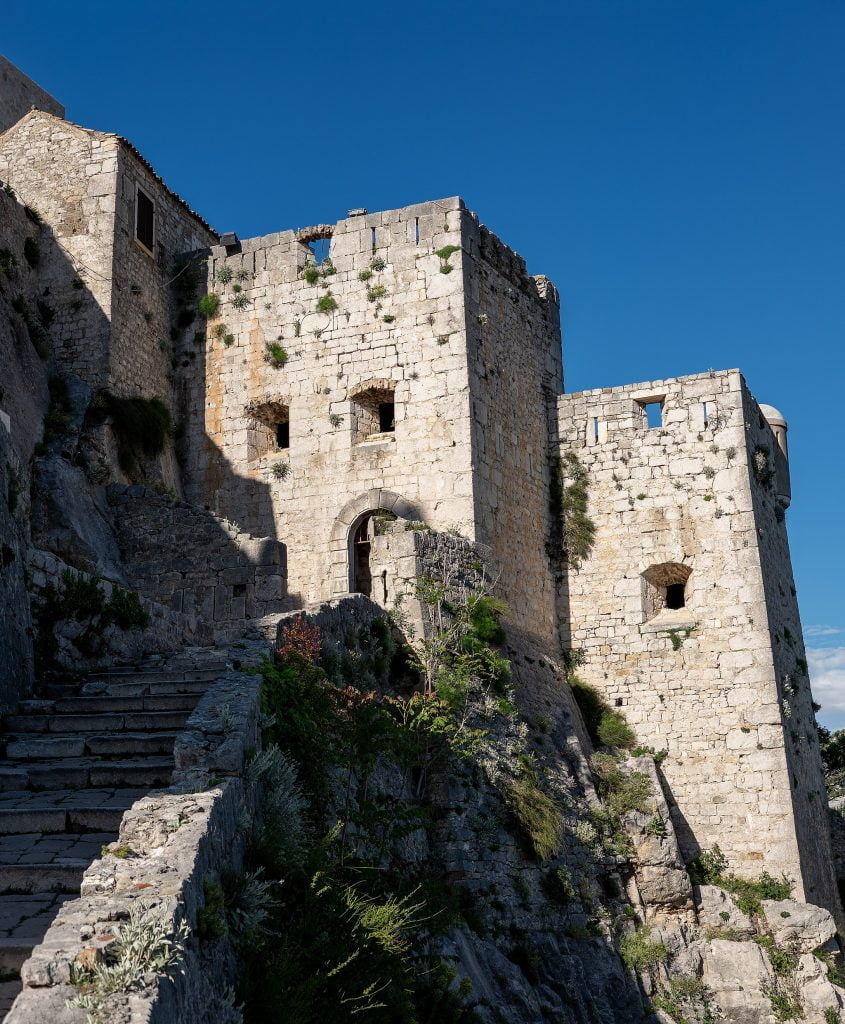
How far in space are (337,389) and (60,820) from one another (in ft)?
43.6

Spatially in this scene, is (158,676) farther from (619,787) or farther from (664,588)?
(664,588)

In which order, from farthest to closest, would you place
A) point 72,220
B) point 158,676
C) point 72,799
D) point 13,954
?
point 72,220 → point 158,676 → point 72,799 → point 13,954

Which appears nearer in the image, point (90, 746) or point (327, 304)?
point (90, 746)

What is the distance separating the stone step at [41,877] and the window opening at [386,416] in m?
14.1

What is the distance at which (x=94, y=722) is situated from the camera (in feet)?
31.6

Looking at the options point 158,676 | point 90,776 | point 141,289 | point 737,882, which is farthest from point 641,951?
point 141,289

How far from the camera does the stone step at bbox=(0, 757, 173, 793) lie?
855cm

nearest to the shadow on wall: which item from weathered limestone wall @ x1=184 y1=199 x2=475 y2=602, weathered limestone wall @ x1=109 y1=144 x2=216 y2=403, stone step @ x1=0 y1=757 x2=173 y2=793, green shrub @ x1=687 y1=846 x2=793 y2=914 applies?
weathered limestone wall @ x1=109 y1=144 x2=216 y2=403

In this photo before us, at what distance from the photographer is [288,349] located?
2114 centimetres

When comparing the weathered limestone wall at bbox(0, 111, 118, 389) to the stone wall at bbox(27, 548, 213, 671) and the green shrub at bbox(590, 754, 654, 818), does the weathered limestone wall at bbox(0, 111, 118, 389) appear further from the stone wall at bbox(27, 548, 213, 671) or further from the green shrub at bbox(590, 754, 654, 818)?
the green shrub at bbox(590, 754, 654, 818)

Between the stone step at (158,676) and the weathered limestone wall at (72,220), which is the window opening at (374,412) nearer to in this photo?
the weathered limestone wall at (72,220)

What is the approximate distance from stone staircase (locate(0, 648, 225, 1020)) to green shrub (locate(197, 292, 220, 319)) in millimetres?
11605

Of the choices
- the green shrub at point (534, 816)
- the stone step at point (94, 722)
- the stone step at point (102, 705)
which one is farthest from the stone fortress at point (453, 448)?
the stone step at point (94, 722)

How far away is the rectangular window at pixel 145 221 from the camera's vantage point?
21453mm
